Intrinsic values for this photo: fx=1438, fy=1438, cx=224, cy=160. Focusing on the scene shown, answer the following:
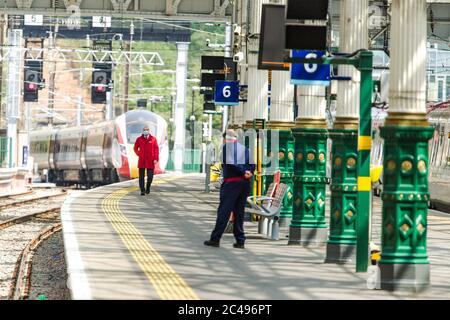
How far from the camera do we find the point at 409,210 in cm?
1447

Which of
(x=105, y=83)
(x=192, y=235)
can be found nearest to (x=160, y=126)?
(x=105, y=83)

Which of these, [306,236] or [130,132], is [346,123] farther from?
[130,132]

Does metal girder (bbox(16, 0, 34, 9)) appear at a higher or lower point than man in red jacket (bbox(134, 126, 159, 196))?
higher

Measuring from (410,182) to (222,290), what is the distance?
2.22 metres

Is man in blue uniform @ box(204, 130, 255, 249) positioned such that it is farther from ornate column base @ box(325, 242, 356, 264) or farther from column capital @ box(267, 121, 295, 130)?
column capital @ box(267, 121, 295, 130)

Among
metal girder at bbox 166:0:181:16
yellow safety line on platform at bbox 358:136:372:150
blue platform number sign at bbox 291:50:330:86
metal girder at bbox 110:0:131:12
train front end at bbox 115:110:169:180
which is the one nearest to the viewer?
yellow safety line on platform at bbox 358:136:372:150

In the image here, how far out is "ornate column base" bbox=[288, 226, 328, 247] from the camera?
2084cm

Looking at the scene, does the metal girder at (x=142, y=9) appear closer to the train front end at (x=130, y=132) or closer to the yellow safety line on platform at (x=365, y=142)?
the train front end at (x=130, y=132)

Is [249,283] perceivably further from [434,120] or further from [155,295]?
[434,120]

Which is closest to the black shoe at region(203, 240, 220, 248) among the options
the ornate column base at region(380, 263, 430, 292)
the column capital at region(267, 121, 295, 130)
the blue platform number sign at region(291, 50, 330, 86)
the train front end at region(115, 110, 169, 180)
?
the blue platform number sign at region(291, 50, 330, 86)

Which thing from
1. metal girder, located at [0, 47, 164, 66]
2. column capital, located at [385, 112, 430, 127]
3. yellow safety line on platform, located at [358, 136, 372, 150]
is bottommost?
yellow safety line on platform, located at [358, 136, 372, 150]

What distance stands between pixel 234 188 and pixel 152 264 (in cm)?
313

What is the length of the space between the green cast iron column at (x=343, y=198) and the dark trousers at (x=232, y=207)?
145 centimetres

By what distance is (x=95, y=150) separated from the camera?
63.1 m
